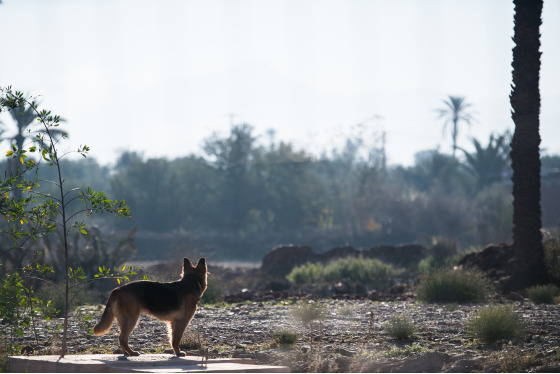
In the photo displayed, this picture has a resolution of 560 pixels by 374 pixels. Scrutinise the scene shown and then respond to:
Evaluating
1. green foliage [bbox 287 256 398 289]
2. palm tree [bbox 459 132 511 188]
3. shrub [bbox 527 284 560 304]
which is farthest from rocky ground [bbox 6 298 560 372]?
palm tree [bbox 459 132 511 188]

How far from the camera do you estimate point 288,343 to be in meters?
11.3

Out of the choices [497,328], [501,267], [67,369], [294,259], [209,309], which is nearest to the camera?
[67,369]

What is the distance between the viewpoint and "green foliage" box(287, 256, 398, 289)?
27.3m

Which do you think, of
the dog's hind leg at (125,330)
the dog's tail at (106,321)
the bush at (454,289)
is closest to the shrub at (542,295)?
the bush at (454,289)

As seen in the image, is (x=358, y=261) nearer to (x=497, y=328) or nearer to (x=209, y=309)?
(x=209, y=309)

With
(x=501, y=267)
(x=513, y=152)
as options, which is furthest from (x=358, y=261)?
(x=513, y=152)

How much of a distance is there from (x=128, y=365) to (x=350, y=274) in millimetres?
20379

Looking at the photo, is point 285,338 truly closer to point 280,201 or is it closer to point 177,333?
point 177,333

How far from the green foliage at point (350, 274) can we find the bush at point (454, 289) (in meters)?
8.01

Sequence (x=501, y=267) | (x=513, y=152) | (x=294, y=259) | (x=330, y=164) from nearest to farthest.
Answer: (x=513, y=152) → (x=501, y=267) → (x=294, y=259) → (x=330, y=164)

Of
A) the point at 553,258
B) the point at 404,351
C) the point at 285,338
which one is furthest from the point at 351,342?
the point at 553,258

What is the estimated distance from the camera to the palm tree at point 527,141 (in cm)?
1998

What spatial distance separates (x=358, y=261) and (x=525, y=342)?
17854 millimetres

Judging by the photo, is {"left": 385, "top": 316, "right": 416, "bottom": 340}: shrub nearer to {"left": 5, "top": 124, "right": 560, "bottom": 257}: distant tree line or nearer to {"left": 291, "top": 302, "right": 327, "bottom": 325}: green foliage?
{"left": 291, "top": 302, "right": 327, "bottom": 325}: green foliage
